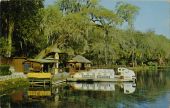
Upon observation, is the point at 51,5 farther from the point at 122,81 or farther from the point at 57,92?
the point at 57,92

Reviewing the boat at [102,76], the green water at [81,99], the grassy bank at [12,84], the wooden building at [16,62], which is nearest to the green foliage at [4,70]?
the grassy bank at [12,84]

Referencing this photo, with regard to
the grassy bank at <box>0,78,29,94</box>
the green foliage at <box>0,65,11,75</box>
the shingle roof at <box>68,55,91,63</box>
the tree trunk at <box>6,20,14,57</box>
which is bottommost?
the grassy bank at <box>0,78,29,94</box>

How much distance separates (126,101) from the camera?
11.6m

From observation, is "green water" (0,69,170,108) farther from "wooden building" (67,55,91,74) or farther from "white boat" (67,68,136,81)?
"wooden building" (67,55,91,74)

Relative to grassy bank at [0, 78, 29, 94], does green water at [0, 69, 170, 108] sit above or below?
below

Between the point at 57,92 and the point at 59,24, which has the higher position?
the point at 59,24

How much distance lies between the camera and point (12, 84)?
43.1 ft

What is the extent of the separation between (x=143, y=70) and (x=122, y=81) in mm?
7658

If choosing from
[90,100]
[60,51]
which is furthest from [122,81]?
[90,100]

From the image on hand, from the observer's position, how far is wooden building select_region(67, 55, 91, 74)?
18766 millimetres

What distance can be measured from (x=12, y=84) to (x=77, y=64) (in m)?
6.47

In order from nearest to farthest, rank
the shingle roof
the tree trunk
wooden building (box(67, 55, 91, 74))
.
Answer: the tree trunk
the shingle roof
wooden building (box(67, 55, 91, 74))

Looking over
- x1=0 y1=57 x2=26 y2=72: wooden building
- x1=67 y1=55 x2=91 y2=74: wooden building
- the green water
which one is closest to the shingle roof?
x1=67 y1=55 x2=91 y2=74: wooden building

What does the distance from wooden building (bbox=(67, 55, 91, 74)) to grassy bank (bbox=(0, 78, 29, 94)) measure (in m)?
4.13
